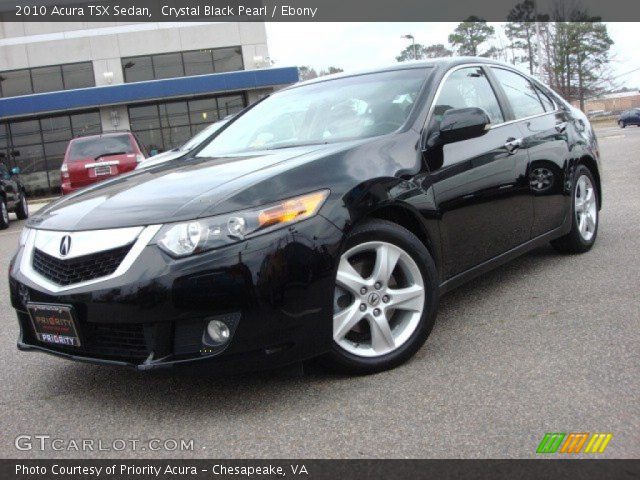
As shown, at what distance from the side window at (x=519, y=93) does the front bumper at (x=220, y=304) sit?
2.32 m

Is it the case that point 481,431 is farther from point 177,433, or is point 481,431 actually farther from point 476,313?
point 476,313

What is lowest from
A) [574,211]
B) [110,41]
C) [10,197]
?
[10,197]

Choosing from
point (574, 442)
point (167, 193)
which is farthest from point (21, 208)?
point (574, 442)

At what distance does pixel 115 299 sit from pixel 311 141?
1.52m

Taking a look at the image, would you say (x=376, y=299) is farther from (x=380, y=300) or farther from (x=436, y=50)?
(x=436, y=50)

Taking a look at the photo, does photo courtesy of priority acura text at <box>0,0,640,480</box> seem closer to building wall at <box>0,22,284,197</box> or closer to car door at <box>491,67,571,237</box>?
car door at <box>491,67,571,237</box>

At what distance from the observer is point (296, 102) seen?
169 inches

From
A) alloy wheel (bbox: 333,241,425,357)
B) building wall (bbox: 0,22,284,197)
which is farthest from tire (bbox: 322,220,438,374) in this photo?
building wall (bbox: 0,22,284,197)

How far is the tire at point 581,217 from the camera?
199 inches

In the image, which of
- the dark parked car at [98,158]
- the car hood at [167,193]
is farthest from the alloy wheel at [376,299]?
the dark parked car at [98,158]

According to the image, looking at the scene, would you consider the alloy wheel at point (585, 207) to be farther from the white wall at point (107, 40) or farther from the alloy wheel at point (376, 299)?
the white wall at point (107, 40)

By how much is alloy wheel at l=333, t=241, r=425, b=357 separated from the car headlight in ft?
1.38

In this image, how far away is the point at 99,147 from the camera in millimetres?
12367

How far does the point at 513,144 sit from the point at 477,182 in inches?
24.1
